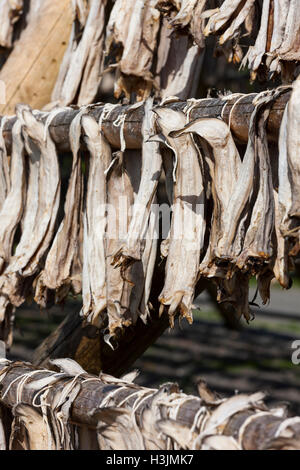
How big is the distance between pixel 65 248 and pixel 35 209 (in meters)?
0.11

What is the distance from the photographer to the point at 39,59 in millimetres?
1695

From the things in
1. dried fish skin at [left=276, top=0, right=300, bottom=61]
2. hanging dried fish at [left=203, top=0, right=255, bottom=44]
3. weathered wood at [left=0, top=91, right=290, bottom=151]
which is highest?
hanging dried fish at [left=203, top=0, right=255, bottom=44]

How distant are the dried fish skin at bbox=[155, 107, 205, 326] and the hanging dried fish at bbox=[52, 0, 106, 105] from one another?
0.58 meters

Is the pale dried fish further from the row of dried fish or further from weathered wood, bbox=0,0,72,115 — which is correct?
weathered wood, bbox=0,0,72,115

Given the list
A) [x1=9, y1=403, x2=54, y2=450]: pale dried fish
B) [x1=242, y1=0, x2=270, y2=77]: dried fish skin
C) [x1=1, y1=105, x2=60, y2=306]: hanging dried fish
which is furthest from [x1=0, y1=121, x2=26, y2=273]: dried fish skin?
[x1=242, y1=0, x2=270, y2=77]: dried fish skin

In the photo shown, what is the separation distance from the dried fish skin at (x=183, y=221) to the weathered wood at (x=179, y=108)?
0.15 ft

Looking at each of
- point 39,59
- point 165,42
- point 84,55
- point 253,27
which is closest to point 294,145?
point 253,27

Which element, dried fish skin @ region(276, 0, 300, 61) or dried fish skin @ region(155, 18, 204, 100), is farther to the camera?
dried fish skin @ region(155, 18, 204, 100)

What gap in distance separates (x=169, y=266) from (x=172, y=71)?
562 mm

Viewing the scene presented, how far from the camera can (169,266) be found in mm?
1079

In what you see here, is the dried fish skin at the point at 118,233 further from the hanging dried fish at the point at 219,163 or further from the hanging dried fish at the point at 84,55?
the hanging dried fish at the point at 84,55

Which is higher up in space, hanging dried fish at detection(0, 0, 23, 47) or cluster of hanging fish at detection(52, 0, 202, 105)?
hanging dried fish at detection(0, 0, 23, 47)

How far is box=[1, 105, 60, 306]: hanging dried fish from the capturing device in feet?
4.36

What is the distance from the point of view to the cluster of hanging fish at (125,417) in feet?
2.80
